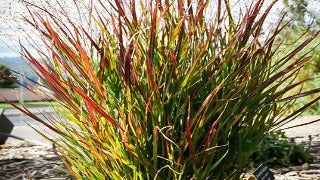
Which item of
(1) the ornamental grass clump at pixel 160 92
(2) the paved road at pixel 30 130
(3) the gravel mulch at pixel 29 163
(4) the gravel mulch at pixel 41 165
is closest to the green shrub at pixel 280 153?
(4) the gravel mulch at pixel 41 165

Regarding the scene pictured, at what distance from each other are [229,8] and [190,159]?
572mm

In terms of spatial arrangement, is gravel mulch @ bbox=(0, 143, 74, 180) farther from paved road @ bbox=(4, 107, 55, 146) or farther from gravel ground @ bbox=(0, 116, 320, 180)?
paved road @ bbox=(4, 107, 55, 146)

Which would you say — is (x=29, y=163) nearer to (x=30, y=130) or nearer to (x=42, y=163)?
(x=42, y=163)

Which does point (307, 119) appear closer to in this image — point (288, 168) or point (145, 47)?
point (288, 168)

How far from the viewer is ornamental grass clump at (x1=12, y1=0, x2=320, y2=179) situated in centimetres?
133

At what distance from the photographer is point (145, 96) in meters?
1.36

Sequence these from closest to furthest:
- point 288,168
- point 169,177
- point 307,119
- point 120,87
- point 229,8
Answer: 1. point 169,177
2. point 120,87
3. point 229,8
4. point 288,168
5. point 307,119

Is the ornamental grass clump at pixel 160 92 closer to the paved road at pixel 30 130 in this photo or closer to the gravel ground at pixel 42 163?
the paved road at pixel 30 130

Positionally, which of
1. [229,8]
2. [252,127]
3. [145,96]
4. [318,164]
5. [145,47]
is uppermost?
[229,8]

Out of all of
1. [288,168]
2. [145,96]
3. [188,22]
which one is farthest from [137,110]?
[288,168]

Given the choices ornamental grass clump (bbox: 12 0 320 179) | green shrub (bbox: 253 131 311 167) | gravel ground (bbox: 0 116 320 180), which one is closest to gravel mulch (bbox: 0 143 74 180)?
gravel ground (bbox: 0 116 320 180)

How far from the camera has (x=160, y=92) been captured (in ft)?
4.58

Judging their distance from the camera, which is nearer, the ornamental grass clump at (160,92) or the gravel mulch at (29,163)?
the ornamental grass clump at (160,92)

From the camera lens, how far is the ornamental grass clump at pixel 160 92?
1326 millimetres
